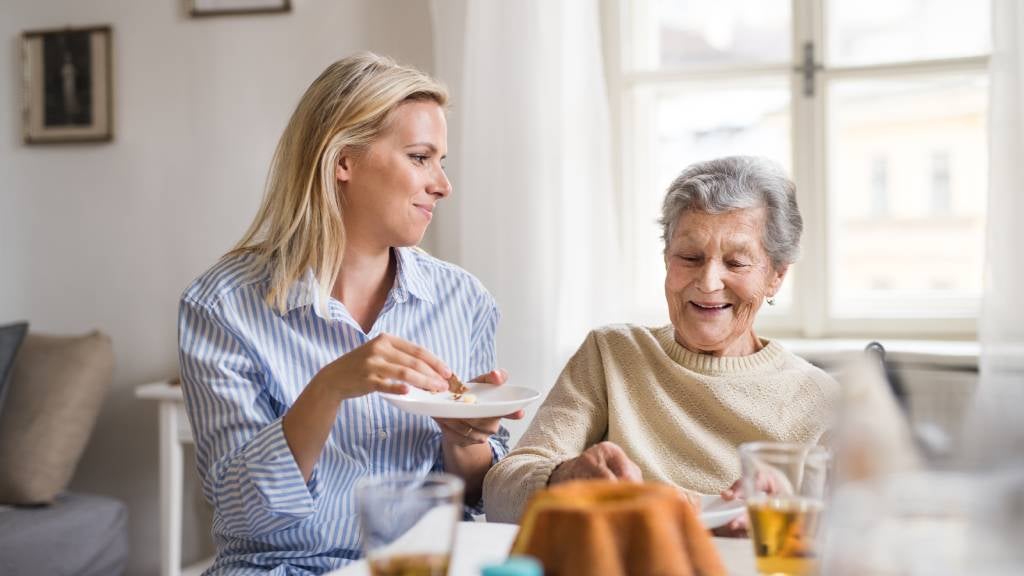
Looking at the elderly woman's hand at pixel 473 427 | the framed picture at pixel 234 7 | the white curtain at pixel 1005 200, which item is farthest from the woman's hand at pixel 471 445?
the framed picture at pixel 234 7

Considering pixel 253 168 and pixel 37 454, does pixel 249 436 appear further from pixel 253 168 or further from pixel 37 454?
pixel 253 168

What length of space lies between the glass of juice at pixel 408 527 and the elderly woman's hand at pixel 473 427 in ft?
2.52

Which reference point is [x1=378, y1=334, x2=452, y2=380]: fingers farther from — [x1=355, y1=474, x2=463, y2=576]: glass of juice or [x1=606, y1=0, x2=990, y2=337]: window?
[x1=606, y1=0, x2=990, y2=337]: window

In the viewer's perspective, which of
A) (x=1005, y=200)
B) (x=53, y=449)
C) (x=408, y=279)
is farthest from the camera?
(x=53, y=449)

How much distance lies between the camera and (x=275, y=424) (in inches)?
58.0

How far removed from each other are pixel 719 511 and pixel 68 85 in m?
3.08

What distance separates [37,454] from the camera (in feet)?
9.55

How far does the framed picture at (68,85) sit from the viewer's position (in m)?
3.50

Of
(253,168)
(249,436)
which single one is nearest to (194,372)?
(249,436)

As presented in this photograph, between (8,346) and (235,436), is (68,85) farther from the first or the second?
(235,436)

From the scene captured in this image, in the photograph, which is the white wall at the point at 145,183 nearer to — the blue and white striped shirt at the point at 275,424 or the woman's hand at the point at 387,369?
the blue and white striped shirt at the point at 275,424

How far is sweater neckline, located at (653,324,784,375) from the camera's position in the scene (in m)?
1.74

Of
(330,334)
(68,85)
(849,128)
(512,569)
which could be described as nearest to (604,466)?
(330,334)

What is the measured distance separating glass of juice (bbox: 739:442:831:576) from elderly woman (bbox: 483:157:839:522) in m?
0.72
